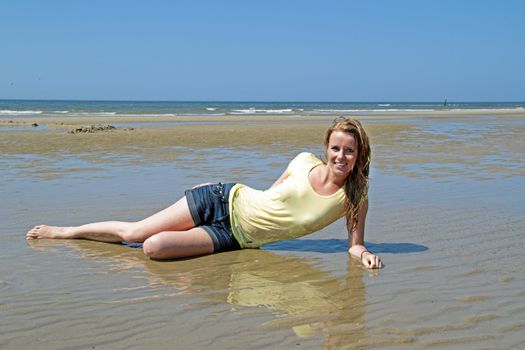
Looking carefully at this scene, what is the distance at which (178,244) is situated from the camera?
16.3ft

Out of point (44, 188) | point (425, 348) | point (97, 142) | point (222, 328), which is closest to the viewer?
point (425, 348)

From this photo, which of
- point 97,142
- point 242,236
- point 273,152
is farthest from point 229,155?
point 242,236

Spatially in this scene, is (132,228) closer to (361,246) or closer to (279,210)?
(279,210)

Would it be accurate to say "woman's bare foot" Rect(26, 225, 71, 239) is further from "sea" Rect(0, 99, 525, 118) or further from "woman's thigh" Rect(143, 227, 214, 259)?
"sea" Rect(0, 99, 525, 118)

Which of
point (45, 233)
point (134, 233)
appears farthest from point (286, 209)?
point (45, 233)

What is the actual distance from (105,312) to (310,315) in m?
1.19

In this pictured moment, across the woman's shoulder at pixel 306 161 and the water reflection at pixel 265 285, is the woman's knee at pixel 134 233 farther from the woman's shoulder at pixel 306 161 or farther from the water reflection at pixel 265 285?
the woman's shoulder at pixel 306 161

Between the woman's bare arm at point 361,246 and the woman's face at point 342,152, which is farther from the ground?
the woman's face at point 342,152

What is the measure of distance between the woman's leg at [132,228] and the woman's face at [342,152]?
4.26 ft

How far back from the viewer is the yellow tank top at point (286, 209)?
195 inches

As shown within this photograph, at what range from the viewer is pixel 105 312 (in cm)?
369

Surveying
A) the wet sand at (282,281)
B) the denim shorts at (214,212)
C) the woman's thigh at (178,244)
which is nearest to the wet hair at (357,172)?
the wet sand at (282,281)

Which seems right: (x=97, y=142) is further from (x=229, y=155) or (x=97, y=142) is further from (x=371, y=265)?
(x=371, y=265)

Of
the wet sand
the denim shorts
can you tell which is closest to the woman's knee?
the wet sand
